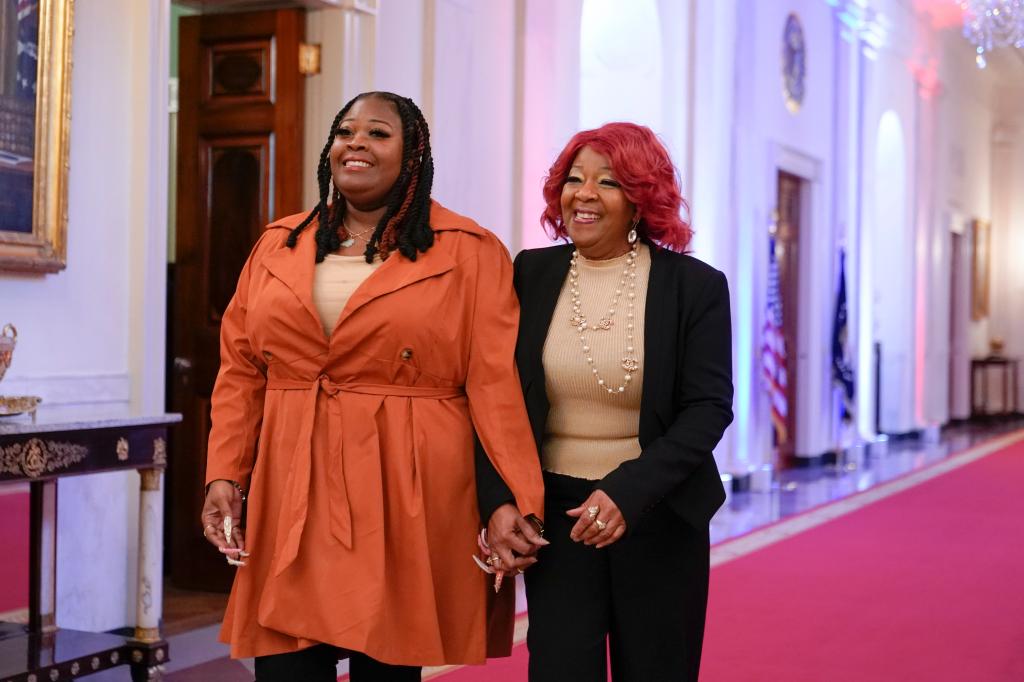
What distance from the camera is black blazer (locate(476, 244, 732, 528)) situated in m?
2.64

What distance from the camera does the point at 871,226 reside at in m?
13.8

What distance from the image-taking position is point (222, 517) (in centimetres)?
270

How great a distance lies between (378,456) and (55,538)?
7.55ft

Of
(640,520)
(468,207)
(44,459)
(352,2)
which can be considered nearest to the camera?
(640,520)

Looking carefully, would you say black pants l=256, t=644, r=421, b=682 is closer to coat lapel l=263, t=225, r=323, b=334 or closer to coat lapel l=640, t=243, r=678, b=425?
coat lapel l=263, t=225, r=323, b=334

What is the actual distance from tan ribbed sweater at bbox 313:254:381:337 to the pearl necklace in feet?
1.37

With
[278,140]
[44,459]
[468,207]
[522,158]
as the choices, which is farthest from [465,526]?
[522,158]

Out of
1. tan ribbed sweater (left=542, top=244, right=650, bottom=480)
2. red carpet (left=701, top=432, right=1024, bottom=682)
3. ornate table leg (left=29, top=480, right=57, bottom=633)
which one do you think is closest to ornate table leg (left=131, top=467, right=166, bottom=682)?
ornate table leg (left=29, top=480, right=57, bottom=633)

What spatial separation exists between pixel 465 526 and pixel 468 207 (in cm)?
391

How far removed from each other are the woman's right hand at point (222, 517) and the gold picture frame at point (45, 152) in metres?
2.02

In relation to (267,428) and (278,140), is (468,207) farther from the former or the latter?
(267,428)

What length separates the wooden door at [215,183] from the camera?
18.7 feet

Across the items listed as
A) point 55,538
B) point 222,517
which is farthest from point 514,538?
point 55,538

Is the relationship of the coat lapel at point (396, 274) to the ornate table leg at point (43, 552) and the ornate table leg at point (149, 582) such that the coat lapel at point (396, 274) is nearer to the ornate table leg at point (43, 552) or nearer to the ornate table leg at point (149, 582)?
the ornate table leg at point (149, 582)
